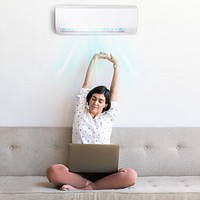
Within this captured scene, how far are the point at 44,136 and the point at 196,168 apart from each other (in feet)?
3.64

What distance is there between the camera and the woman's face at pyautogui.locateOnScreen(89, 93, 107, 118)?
317 centimetres

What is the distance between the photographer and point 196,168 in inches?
129

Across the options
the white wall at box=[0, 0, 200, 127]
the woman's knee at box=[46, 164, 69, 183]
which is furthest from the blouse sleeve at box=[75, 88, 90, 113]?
the woman's knee at box=[46, 164, 69, 183]

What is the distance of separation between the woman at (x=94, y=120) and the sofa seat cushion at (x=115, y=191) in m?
0.13

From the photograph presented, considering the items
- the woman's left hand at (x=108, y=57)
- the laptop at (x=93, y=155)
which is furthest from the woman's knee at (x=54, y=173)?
the woman's left hand at (x=108, y=57)

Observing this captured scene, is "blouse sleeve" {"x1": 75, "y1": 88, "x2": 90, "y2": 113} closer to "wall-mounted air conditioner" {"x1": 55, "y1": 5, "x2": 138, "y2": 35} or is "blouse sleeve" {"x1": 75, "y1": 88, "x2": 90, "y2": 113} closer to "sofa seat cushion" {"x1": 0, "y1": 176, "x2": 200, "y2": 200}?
"wall-mounted air conditioner" {"x1": 55, "y1": 5, "x2": 138, "y2": 35}

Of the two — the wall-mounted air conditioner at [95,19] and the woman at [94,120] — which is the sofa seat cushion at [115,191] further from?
the wall-mounted air conditioner at [95,19]

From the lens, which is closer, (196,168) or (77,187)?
(77,187)

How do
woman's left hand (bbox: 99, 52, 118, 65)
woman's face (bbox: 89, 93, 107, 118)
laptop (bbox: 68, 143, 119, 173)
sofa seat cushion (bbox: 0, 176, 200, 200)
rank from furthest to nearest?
woman's left hand (bbox: 99, 52, 118, 65)
woman's face (bbox: 89, 93, 107, 118)
laptop (bbox: 68, 143, 119, 173)
sofa seat cushion (bbox: 0, 176, 200, 200)

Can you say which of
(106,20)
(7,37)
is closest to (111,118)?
(106,20)

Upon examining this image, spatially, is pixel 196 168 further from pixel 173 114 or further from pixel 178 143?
pixel 173 114

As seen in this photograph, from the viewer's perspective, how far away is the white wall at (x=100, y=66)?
3330 mm

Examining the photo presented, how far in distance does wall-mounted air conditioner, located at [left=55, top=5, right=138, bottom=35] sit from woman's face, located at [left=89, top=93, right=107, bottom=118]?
49 centimetres

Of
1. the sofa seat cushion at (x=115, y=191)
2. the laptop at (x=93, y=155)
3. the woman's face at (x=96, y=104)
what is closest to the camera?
the sofa seat cushion at (x=115, y=191)
